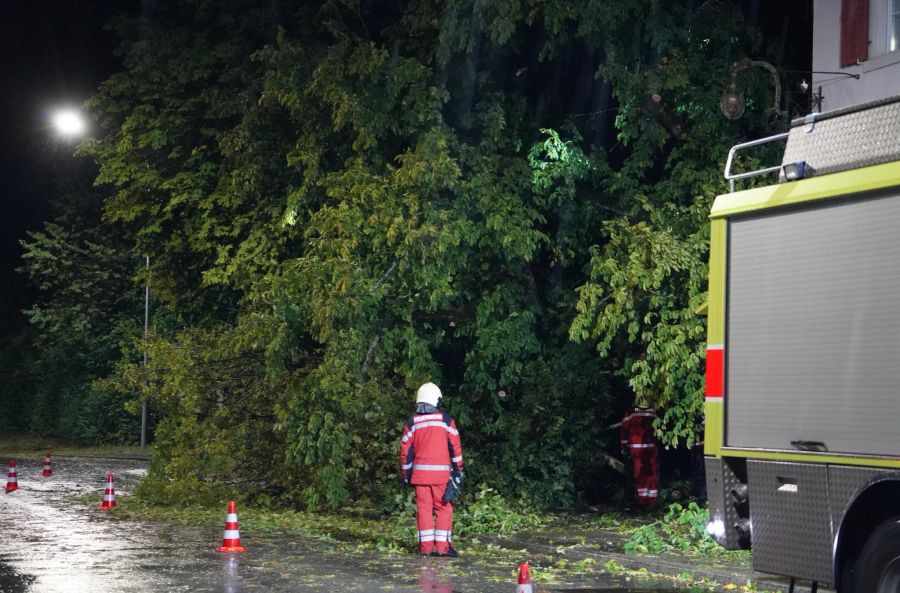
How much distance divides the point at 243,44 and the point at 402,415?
24.7ft

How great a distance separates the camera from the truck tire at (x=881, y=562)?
728 cm

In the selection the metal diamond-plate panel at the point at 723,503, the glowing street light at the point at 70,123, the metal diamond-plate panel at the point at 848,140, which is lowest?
the metal diamond-plate panel at the point at 723,503

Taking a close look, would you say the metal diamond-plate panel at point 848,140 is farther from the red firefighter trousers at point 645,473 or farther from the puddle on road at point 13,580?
the red firefighter trousers at point 645,473

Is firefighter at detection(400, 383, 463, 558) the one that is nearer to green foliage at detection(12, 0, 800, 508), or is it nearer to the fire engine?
green foliage at detection(12, 0, 800, 508)

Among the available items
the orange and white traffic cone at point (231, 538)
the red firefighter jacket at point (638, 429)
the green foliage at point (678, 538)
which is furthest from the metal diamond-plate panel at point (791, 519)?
the red firefighter jacket at point (638, 429)

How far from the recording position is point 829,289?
7949 millimetres

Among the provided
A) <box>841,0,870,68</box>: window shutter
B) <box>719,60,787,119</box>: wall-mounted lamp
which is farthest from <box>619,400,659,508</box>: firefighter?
<box>841,0,870,68</box>: window shutter

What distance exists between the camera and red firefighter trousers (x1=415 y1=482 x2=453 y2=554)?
1336 centimetres

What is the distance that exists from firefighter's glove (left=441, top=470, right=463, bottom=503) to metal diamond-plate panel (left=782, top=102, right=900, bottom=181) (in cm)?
589

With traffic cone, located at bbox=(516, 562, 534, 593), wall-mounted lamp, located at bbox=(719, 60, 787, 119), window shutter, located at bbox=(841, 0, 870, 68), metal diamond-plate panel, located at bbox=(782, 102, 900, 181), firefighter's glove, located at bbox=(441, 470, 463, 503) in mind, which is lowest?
traffic cone, located at bbox=(516, 562, 534, 593)

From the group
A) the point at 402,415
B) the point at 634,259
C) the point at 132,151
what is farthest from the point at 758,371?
the point at 132,151

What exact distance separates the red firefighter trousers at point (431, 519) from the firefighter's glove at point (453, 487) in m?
0.04

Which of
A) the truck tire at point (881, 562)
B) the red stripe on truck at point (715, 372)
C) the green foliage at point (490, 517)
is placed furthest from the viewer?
the green foliage at point (490, 517)

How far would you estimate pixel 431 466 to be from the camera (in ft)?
44.0
